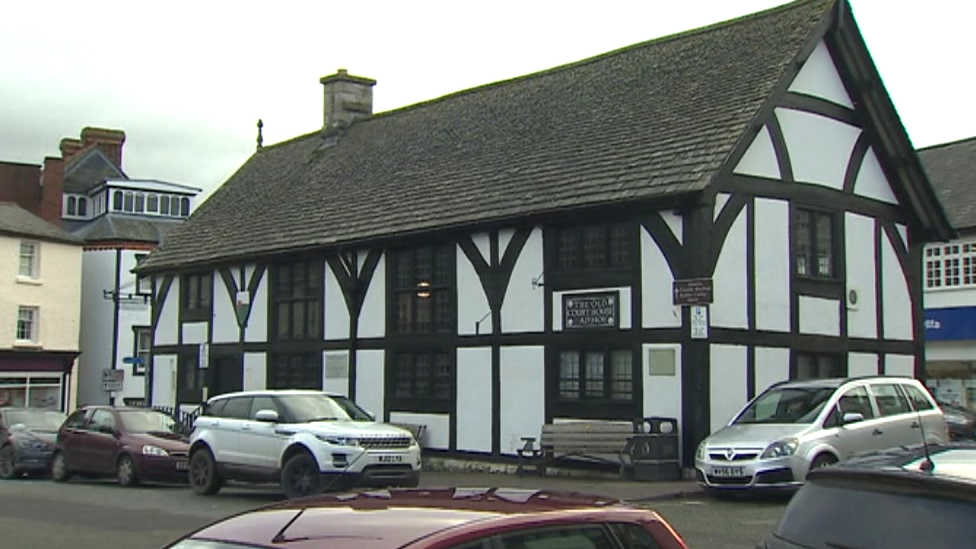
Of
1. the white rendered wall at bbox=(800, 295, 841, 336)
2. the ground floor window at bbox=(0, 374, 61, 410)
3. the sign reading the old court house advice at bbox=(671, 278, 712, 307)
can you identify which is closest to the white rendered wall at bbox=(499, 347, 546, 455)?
the sign reading the old court house advice at bbox=(671, 278, 712, 307)

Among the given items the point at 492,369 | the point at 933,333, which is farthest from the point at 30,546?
the point at 933,333

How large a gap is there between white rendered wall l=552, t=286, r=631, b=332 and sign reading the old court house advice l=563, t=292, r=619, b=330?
0.24ft

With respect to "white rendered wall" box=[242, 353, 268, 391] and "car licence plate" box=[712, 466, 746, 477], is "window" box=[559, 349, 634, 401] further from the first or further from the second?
"white rendered wall" box=[242, 353, 268, 391]

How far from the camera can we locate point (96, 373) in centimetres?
5559

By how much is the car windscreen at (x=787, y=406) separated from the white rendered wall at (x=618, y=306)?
344cm

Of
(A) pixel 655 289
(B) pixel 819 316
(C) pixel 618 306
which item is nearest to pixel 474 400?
(C) pixel 618 306

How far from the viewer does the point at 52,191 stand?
61.8 metres

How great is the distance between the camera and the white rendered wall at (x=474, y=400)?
76.0ft

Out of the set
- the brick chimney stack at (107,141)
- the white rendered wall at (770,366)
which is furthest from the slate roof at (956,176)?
the brick chimney stack at (107,141)

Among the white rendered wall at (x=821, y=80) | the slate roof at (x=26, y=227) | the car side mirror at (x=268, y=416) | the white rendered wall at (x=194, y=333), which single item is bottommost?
the car side mirror at (x=268, y=416)

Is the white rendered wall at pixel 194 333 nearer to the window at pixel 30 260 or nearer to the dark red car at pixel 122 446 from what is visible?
the dark red car at pixel 122 446

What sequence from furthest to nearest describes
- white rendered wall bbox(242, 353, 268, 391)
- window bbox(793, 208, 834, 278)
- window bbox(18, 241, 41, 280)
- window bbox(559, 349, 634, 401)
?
window bbox(18, 241, 41, 280)
white rendered wall bbox(242, 353, 268, 391)
window bbox(793, 208, 834, 278)
window bbox(559, 349, 634, 401)

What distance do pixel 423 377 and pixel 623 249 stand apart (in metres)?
6.10

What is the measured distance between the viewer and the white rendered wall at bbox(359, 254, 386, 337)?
2598 cm
